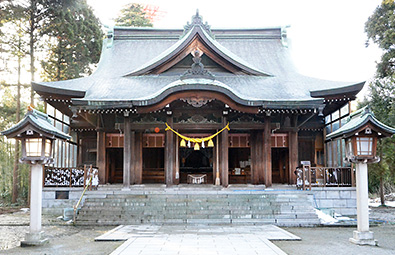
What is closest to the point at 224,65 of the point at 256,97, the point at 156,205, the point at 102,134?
the point at 256,97

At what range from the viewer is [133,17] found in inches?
1609

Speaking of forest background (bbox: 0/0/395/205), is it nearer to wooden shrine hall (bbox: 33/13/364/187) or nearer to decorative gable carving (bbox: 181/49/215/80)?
wooden shrine hall (bbox: 33/13/364/187)

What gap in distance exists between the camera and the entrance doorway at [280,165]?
20.5m

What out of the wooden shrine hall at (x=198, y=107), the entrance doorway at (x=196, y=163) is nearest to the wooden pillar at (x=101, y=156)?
the wooden shrine hall at (x=198, y=107)

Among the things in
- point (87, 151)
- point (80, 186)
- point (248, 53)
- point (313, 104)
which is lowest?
point (80, 186)

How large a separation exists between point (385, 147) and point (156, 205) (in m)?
11.8

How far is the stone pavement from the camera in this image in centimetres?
834

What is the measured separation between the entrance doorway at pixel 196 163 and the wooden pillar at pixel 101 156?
193 inches

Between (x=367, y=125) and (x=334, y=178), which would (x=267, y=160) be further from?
(x=367, y=125)

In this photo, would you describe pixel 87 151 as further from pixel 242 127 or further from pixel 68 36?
pixel 242 127

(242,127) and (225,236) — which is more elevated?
(242,127)

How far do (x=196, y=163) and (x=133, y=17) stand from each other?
2464 centimetres

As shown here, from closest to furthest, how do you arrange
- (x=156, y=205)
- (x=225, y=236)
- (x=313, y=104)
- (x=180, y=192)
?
(x=225, y=236), (x=156, y=205), (x=180, y=192), (x=313, y=104)

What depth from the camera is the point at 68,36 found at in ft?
76.9
